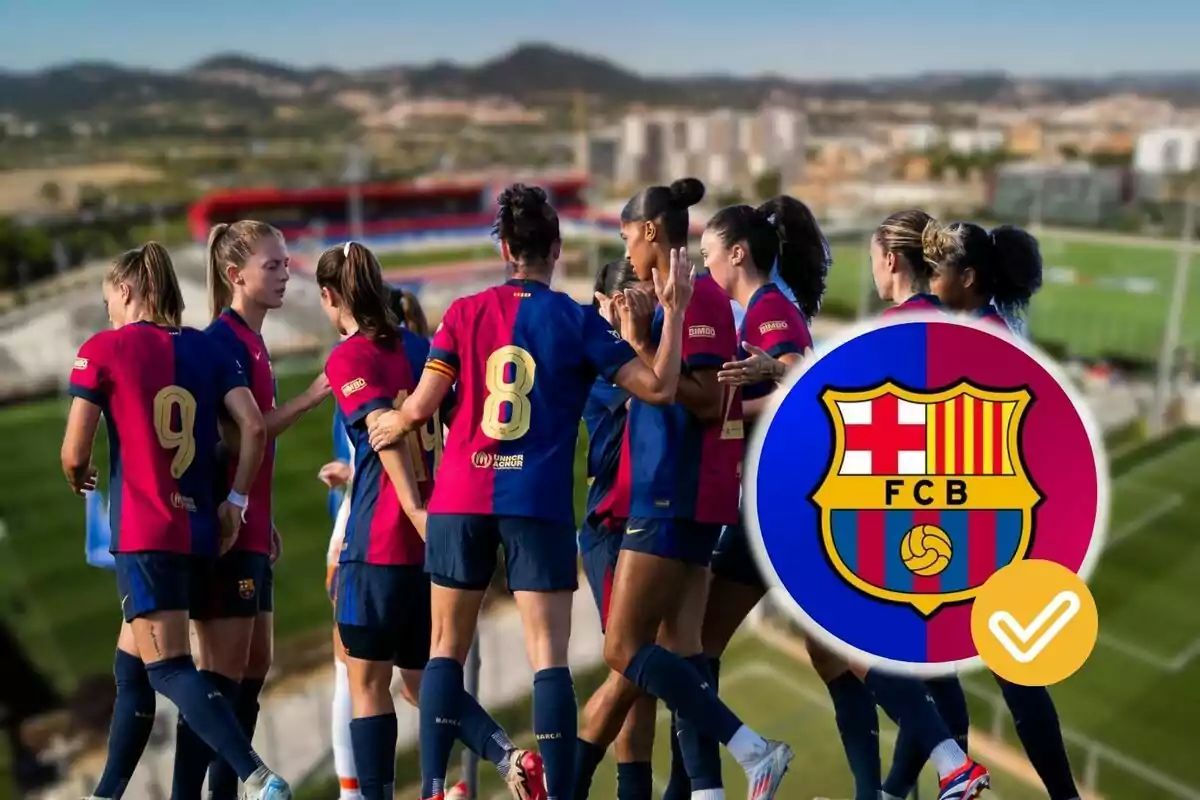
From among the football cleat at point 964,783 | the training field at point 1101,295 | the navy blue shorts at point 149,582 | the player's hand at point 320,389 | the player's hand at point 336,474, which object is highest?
the player's hand at point 320,389

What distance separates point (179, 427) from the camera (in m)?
3.31

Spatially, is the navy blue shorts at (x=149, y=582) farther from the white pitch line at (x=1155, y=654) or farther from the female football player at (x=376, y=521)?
the white pitch line at (x=1155, y=654)

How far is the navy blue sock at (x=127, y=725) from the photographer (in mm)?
3463

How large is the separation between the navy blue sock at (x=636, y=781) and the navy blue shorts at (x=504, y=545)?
789mm

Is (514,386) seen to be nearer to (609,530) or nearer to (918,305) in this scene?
(609,530)

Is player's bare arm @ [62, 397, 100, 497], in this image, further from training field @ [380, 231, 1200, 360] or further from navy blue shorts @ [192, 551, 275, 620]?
training field @ [380, 231, 1200, 360]

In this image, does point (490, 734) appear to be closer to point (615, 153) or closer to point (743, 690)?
point (743, 690)

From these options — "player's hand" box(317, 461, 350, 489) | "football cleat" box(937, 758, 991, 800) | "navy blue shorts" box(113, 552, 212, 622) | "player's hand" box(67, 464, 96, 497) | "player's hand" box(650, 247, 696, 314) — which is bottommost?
"football cleat" box(937, 758, 991, 800)

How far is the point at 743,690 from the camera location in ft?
52.5

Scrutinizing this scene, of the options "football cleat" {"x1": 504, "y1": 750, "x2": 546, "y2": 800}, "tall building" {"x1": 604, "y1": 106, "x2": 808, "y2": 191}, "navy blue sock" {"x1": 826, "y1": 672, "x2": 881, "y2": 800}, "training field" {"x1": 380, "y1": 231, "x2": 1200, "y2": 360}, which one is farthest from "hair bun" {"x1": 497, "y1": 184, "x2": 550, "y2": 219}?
"tall building" {"x1": 604, "y1": 106, "x2": 808, "y2": 191}

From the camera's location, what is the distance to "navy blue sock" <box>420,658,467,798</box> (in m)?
3.20

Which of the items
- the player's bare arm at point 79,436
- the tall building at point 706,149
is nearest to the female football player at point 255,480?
the player's bare arm at point 79,436

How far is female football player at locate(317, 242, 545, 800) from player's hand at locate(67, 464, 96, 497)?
834 mm

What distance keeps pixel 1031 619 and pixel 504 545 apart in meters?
1.64
